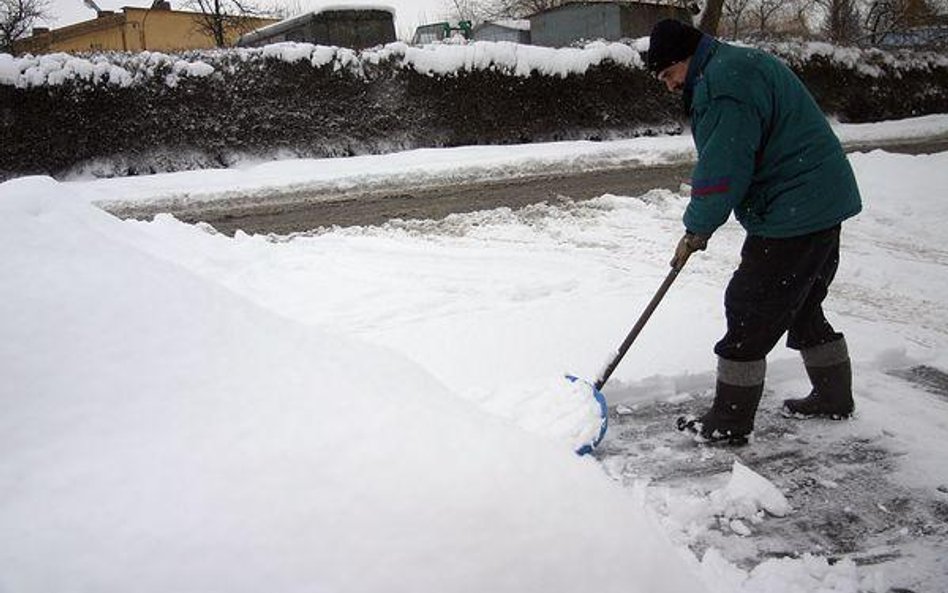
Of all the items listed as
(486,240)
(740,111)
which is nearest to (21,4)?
(486,240)

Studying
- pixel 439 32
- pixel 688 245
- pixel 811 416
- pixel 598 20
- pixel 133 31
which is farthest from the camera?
pixel 133 31

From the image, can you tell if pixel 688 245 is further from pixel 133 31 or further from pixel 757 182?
pixel 133 31

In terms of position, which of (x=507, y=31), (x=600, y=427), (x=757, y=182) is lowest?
(x=600, y=427)

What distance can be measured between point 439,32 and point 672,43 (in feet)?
84.1

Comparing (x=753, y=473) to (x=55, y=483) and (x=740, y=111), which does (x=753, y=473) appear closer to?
(x=740, y=111)

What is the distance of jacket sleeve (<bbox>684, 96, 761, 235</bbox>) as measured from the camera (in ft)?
8.00

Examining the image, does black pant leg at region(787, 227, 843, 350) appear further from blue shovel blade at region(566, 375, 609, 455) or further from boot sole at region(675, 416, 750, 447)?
blue shovel blade at region(566, 375, 609, 455)

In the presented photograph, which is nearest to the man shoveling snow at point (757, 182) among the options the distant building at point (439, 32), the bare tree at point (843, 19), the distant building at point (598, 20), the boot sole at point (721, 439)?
the boot sole at point (721, 439)

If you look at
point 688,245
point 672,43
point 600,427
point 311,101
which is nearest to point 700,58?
point 672,43

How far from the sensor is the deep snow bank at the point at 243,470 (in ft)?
3.39

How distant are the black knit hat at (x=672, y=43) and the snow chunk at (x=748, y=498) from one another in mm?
1694

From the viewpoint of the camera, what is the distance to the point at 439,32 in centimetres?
2616

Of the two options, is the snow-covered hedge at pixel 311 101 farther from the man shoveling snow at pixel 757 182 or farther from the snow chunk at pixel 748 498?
the snow chunk at pixel 748 498

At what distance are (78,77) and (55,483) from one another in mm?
12385
